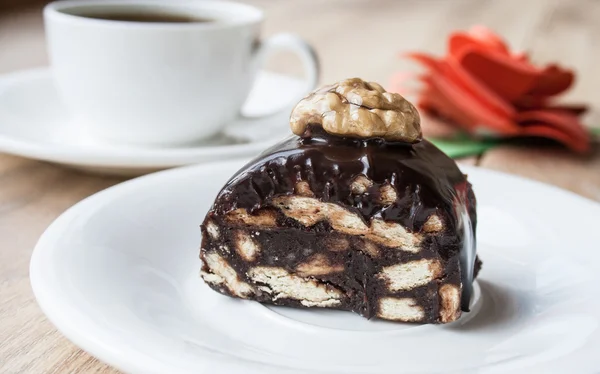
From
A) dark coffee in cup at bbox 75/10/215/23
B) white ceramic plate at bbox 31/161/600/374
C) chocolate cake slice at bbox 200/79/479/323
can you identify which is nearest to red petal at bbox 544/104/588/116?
white ceramic plate at bbox 31/161/600/374

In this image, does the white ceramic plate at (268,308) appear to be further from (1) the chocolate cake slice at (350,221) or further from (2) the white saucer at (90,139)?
(2) the white saucer at (90,139)

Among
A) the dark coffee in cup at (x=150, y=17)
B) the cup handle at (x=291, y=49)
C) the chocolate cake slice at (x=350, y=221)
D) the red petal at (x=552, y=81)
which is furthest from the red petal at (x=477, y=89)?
the chocolate cake slice at (x=350, y=221)

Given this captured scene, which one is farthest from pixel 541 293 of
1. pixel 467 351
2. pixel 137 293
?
pixel 137 293

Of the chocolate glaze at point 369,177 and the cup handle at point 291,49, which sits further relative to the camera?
the cup handle at point 291,49

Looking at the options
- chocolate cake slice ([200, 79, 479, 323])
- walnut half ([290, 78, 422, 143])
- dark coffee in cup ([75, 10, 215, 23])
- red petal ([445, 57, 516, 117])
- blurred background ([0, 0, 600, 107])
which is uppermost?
walnut half ([290, 78, 422, 143])

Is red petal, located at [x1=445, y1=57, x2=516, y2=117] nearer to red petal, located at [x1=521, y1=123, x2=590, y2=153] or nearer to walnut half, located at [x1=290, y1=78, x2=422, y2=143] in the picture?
red petal, located at [x1=521, y1=123, x2=590, y2=153]

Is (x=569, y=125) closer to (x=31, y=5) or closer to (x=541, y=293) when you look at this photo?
(x=541, y=293)

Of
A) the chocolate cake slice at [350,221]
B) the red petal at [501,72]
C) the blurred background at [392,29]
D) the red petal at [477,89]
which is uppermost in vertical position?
the chocolate cake slice at [350,221]
